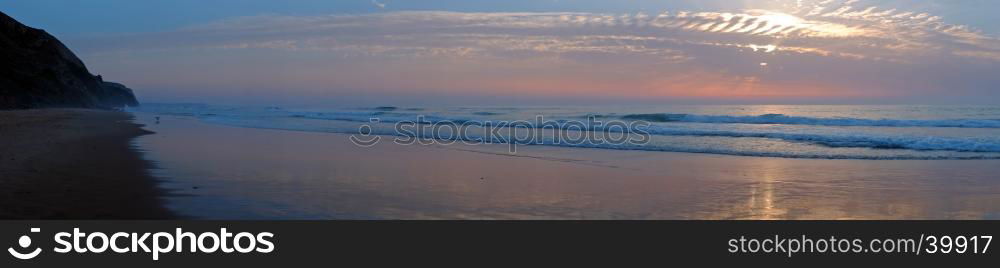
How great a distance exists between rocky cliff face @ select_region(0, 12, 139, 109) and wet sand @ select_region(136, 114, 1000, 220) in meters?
27.6

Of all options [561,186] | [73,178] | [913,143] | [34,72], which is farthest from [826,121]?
[34,72]

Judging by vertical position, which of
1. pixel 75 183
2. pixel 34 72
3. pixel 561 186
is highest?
pixel 34 72

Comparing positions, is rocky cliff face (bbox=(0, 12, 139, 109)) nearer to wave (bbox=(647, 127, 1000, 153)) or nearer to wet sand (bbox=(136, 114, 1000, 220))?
wet sand (bbox=(136, 114, 1000, 220))

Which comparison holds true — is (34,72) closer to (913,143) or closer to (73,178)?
(73,178)

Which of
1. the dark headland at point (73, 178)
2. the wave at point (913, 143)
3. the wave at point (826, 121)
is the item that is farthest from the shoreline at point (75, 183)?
the wave at point (826, 121)

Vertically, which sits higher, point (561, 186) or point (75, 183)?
point (75, 183)

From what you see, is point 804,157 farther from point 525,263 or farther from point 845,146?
point 525,263

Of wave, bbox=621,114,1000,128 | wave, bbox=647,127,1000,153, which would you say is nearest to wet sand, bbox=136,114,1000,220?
wave, bbox=647,127,1000,153

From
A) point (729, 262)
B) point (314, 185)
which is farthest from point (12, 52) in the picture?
point (729, 262)

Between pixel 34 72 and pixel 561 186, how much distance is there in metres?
44.0

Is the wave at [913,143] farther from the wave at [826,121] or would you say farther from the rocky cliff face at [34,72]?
the rocky cliff face at [34,72]

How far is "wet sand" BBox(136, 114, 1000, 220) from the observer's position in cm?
753

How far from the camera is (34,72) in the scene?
4353 cm

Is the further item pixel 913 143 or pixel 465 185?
pixel 913 143
